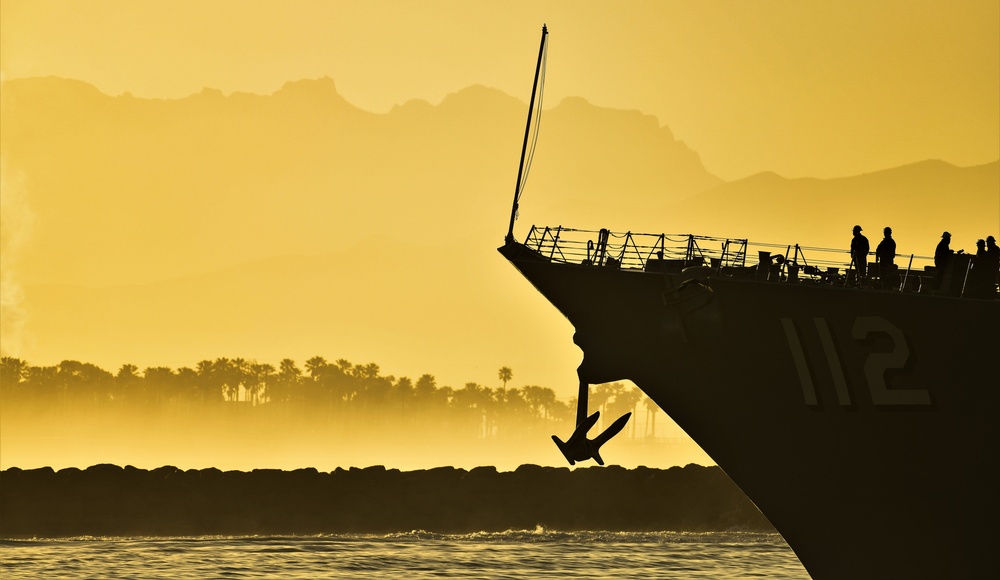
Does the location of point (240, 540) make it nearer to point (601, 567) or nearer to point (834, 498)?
point (601, 567)

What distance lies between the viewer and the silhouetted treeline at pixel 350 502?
74.9 m

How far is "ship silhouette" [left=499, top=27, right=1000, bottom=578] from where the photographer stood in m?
26.5

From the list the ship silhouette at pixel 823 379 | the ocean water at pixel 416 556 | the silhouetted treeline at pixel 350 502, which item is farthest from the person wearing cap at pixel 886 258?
the silhouetted treeline at pixel 350 502

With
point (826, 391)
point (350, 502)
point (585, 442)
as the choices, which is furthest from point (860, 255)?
point (350, 502)

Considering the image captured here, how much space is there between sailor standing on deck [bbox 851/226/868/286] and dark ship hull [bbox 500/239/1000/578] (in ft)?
2.35

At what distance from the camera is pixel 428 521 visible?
256ft

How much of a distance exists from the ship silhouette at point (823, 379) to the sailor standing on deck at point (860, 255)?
10 centimetres

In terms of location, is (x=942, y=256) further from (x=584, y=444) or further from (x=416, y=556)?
(x=416, y=556)

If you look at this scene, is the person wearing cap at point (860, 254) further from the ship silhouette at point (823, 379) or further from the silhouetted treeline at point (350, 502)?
the silhouetted treeline at point (350, 502)

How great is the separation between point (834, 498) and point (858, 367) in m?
2.96

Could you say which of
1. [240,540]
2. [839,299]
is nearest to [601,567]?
[240,540]

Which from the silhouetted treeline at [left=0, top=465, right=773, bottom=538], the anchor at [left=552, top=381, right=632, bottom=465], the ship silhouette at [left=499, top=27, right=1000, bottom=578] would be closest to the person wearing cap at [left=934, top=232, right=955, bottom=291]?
the ship silhouette at [left=499, top=27, right=1000, bottom=578]

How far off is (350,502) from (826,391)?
2139 inches

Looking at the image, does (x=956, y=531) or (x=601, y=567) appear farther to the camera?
(x=601, y=567)
